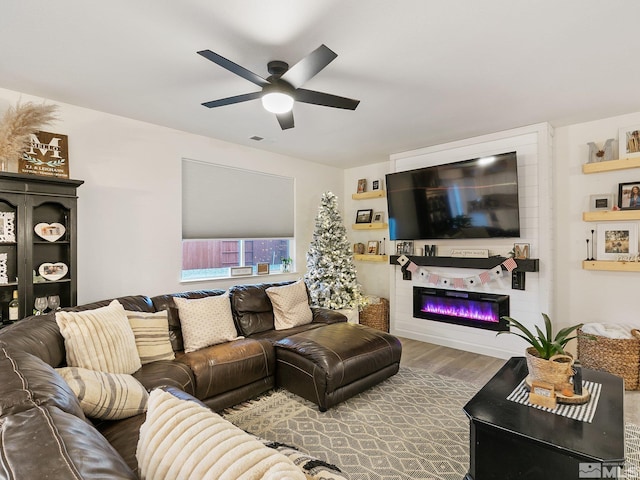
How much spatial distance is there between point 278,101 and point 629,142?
143 inches

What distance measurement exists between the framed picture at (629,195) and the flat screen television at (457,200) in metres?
0.96

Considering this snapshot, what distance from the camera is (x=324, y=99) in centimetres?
249

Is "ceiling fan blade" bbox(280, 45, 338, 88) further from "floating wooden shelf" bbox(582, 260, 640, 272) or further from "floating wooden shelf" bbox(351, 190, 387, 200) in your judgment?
"floating wooden shelf" bbox(582, 260, 640, 272)

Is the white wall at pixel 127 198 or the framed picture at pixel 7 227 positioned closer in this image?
the framed picture at pixel 7 227

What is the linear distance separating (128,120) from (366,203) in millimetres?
3735

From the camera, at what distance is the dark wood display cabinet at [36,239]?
111 inches

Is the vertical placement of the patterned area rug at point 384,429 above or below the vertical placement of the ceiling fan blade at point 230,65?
below

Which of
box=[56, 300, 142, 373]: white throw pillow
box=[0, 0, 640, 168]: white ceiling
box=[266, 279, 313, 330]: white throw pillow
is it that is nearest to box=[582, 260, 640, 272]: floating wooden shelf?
box=[0, 0, 640, 168]: white ceiling

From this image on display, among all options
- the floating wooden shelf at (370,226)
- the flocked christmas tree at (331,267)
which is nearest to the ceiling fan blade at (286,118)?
the flocked christmas tree at (331,267)

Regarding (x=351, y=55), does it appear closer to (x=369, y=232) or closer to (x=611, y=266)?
(x=611, y=266)

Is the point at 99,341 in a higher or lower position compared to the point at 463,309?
higher

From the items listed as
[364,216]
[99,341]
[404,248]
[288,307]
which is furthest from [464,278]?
[99,341]

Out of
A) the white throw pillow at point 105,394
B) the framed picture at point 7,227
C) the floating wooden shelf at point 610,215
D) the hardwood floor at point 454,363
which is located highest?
the floating wooden shelf at point 610,215

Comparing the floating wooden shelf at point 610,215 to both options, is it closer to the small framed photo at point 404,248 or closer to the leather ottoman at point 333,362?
the small framed photo at point 404,248
